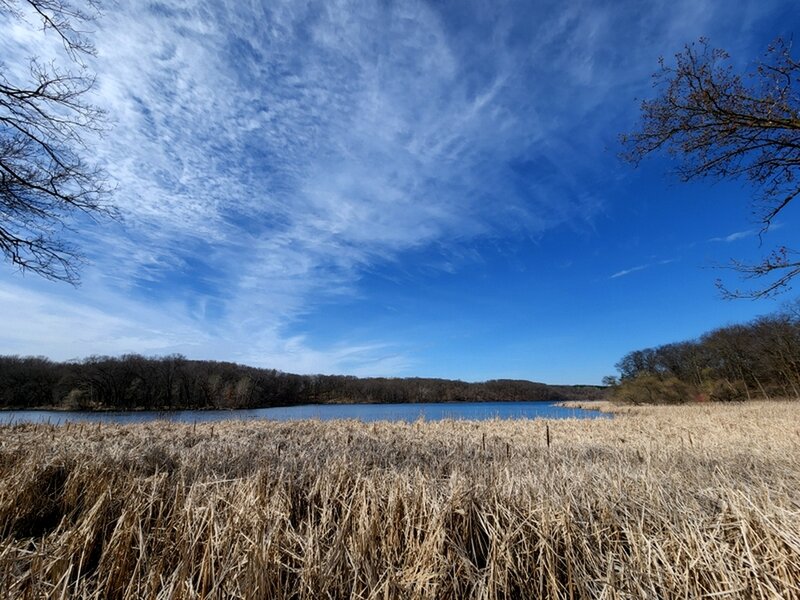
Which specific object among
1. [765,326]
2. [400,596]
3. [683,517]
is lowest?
[400,596]

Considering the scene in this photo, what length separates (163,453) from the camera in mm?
6816

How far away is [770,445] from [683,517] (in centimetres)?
775

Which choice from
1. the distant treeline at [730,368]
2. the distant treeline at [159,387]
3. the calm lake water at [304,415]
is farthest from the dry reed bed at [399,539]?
the distant treeline at [159,387]

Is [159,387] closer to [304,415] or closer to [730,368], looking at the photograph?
[304,415]

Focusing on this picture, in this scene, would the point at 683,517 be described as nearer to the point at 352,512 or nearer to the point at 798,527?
the point at 798,527

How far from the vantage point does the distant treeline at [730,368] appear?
120 ft

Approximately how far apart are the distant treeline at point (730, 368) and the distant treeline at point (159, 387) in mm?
31098

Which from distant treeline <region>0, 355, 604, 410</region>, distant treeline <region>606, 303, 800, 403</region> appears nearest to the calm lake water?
distant treeline <region>606, 303, 800, 403</region>

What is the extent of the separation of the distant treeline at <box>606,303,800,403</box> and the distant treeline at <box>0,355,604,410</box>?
102 ft

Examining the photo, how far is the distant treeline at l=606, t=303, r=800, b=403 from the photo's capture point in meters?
36.5

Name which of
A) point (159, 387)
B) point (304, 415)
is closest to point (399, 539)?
point (304, 415)

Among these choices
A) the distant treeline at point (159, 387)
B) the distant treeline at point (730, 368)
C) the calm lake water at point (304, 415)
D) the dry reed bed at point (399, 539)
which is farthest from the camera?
the distant treeline at point (159, 387)

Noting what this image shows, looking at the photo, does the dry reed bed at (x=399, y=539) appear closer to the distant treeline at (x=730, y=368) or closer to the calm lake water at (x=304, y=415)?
the calm lake water at (x=304, y=415)

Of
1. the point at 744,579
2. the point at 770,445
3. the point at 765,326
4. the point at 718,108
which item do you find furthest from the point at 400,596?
the point at 765,326
